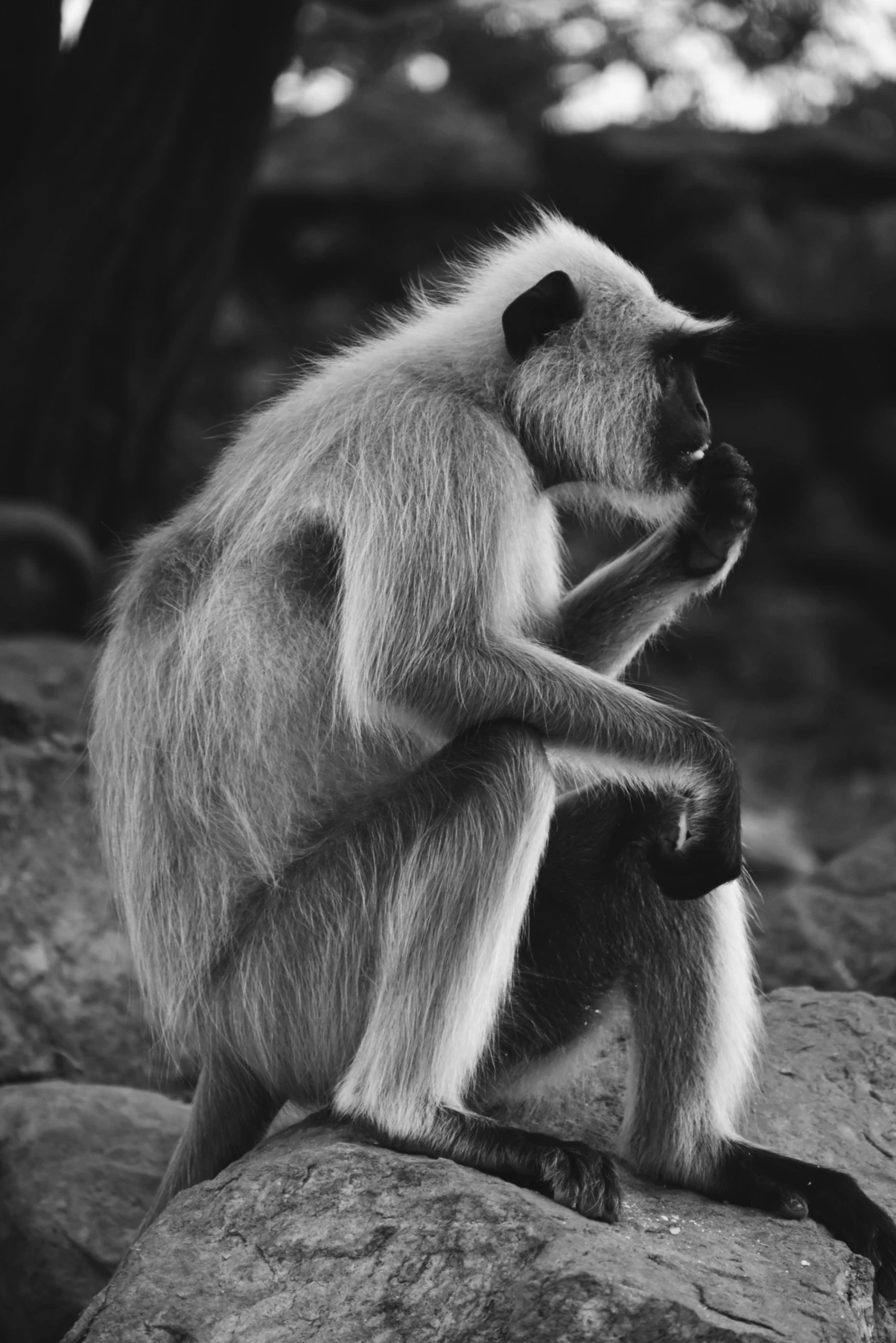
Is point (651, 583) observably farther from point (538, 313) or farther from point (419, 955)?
point (419, 955)

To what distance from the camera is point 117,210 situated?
6977 mm

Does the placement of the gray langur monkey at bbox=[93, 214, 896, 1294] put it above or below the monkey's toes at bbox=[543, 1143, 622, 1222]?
above

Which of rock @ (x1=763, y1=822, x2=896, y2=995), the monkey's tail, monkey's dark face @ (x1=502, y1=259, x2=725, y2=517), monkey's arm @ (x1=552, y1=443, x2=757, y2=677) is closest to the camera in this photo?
the monkey's tail

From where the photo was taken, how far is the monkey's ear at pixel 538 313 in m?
3.46

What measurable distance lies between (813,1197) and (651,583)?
137 cm

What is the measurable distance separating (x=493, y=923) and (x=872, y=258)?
31.9 ft

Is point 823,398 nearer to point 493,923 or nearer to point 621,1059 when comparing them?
point 621,1059

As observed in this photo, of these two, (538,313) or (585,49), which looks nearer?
(538,313)

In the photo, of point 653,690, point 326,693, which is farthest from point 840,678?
point 326,693

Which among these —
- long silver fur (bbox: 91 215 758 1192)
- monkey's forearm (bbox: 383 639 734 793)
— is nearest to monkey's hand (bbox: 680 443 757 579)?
long silver fur (bbox: 91 215 758 1192)

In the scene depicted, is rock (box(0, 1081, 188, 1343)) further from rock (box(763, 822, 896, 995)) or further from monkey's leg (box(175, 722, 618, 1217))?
rock (box(763, 822, 896, 995))

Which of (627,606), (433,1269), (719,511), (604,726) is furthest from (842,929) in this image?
(433,1269)

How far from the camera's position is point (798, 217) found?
11617 mm

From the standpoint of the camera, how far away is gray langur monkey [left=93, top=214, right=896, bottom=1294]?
2.89 m
